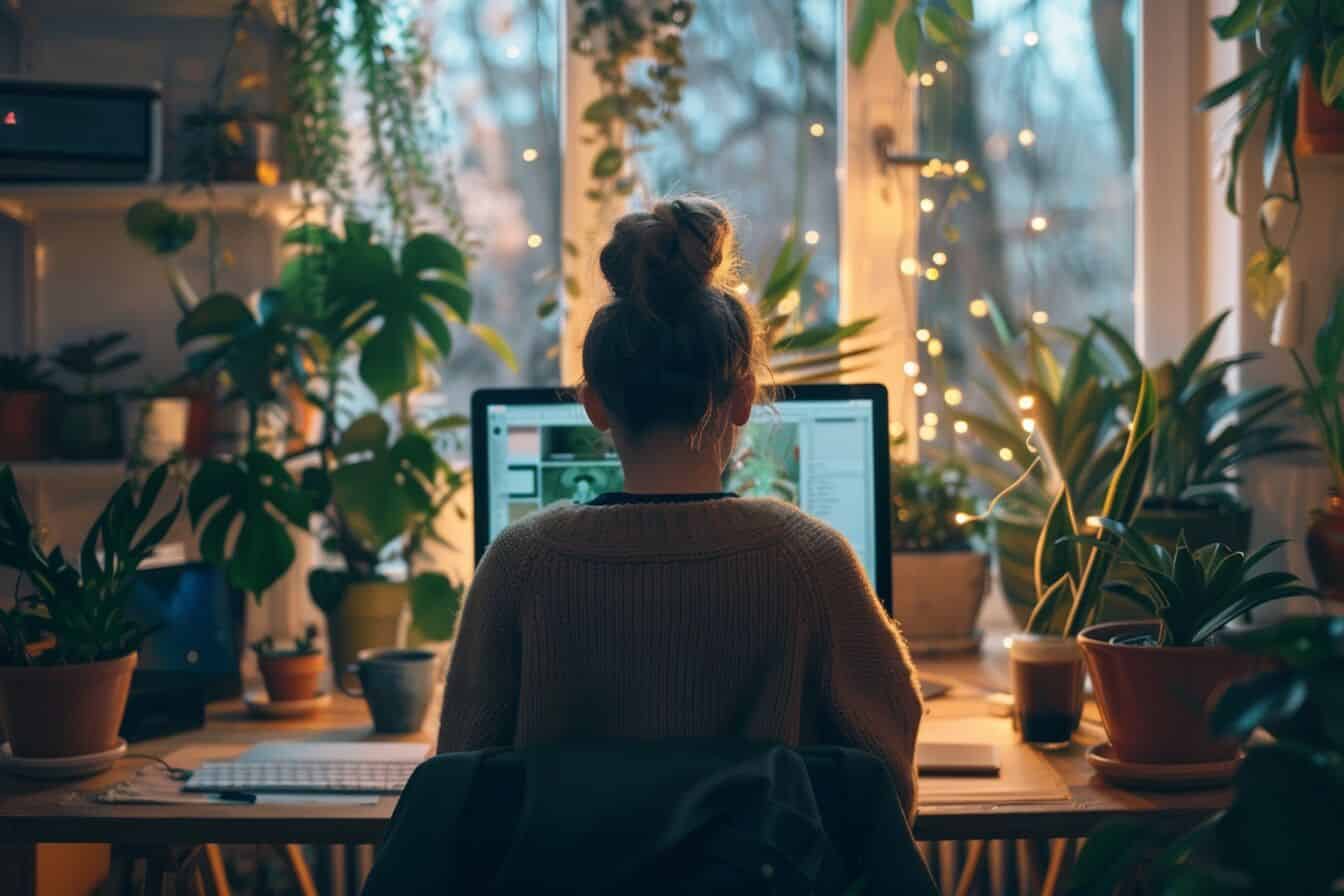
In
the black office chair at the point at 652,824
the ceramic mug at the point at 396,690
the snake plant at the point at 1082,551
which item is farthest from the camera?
the ceramic mug at the point at 396,690

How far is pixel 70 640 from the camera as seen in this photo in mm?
1703

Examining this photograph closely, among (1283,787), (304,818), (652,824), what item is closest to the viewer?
(1283,787)

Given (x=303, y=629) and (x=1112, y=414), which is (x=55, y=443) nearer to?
(x=303, y=629)

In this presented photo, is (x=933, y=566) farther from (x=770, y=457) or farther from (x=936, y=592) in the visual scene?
(x=770, y=457)

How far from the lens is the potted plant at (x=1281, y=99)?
200 cm

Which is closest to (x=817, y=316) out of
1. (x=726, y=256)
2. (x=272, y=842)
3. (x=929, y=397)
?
(x=929, y=397)

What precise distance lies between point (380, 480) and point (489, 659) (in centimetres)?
88

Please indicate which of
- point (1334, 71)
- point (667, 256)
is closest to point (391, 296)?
point (667, 256)

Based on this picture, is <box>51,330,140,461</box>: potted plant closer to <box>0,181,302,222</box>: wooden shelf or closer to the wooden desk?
<box>0,181,302,222</box>: wooden shelf

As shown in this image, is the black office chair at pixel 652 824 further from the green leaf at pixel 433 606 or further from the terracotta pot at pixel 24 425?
the terracotta pot at pixel 24 425

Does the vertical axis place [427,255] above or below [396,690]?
above

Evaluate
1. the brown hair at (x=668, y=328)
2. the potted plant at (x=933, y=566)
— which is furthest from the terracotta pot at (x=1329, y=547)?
the brown hair at (x=668, y=328)

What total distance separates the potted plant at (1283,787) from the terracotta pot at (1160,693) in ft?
2.08

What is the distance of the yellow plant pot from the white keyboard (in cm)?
48
